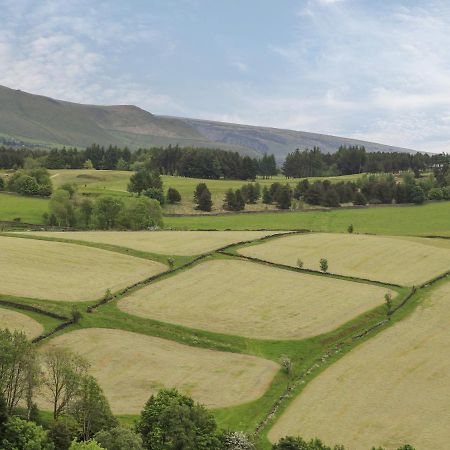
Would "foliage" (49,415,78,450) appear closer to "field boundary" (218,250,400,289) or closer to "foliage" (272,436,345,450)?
"foliage" (272,436,345,450)

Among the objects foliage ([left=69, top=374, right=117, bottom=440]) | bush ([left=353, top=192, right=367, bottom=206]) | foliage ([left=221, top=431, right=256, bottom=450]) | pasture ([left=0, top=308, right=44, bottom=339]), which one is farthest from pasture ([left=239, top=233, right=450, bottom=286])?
bush ([left=353, top=192, right=367, bottom=206])

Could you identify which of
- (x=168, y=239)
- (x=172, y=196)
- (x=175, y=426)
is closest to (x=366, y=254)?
(x=168, y=239)

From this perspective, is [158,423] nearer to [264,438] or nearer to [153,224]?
[264,438]

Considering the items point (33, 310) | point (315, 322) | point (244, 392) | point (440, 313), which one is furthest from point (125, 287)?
point (440, 313)

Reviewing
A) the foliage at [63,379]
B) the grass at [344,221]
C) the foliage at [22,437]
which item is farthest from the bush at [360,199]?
the foliage at [22,437]

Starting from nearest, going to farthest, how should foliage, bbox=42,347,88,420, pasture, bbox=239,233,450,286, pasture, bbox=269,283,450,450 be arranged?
foliage, bbox=42,347,88,420 < pasture, bbox=269,283,450,450 < pasture, bbox=239,233,450,286

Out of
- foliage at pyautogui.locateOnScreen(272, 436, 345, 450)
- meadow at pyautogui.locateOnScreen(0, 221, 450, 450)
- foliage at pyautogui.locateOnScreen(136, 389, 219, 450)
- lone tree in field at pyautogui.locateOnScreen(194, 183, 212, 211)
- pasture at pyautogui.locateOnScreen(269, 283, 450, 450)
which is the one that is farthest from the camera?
lone tree in field at pyautogui.locateOnScreen(194, 183, 212, 211)

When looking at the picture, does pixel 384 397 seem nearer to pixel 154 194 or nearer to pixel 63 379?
pixel 63 379
